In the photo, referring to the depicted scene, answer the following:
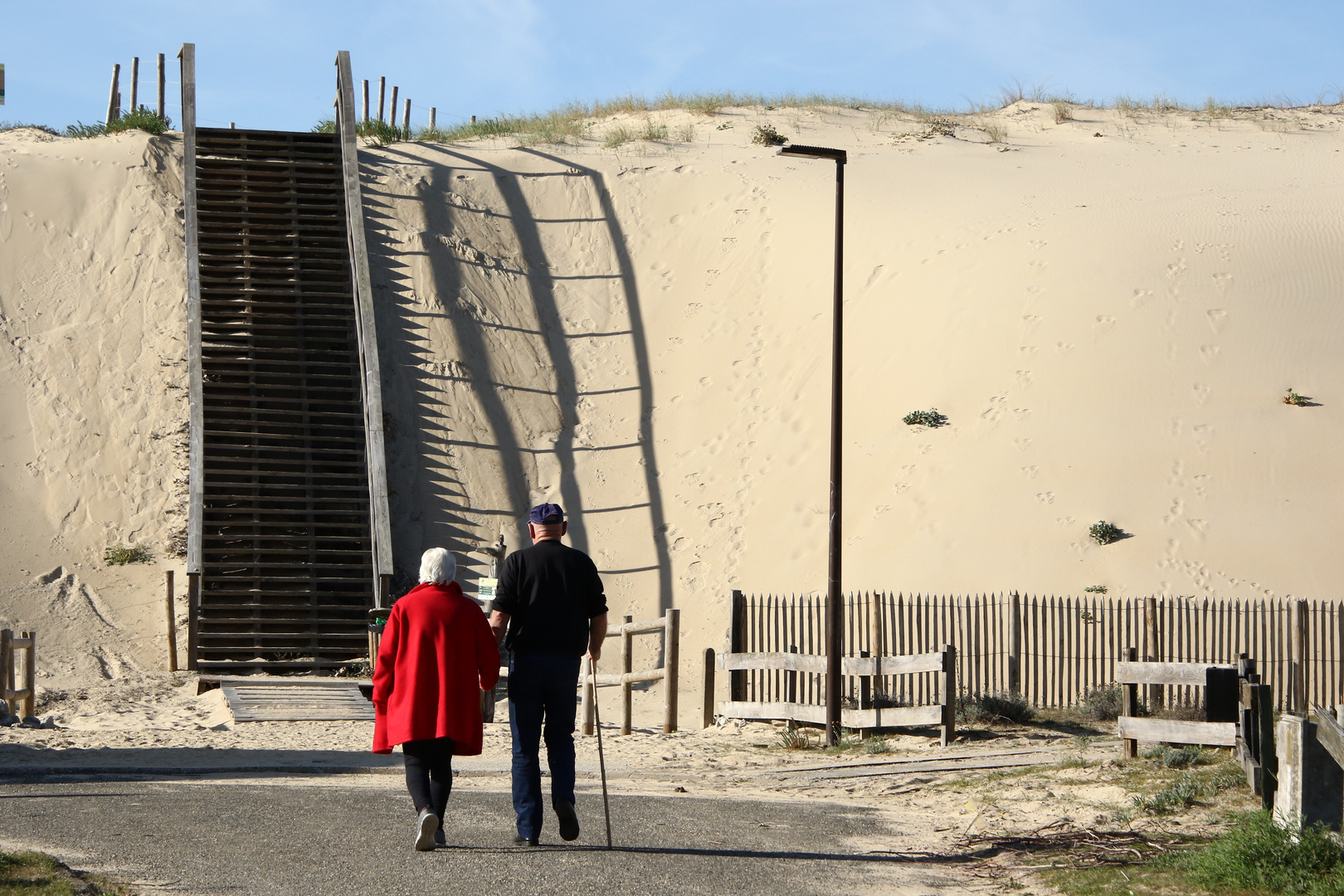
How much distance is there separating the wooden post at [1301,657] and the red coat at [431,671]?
42.9 feet

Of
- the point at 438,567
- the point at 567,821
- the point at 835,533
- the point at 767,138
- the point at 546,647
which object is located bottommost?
the point at 567,821

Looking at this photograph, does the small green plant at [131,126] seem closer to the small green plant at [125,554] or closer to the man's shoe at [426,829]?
the small green plant at [125,554]

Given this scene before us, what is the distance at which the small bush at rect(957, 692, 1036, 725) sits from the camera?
15781 mm

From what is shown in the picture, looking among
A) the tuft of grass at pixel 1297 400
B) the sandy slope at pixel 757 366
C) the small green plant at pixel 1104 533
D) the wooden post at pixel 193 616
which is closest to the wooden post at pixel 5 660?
the wooden post at pixel 193 616

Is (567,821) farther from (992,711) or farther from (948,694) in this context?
(992,711)

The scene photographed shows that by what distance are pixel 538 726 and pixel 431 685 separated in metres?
0.64

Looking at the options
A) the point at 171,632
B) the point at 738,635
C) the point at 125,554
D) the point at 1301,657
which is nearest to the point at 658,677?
the point at 738,635

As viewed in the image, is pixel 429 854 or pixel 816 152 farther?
pixel 816 152

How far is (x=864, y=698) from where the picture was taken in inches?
608

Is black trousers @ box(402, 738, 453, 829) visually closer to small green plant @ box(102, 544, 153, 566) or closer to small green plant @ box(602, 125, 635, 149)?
small green plant @ box(102, 544, 153, 566)

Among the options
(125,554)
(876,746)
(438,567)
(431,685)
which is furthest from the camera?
(125,554)

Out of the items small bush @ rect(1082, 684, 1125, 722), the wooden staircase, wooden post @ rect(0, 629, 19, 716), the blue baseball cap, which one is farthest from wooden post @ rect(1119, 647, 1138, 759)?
wooden post @ rect(0, 629, 19, 716)

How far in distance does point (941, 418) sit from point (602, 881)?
18.5 metres

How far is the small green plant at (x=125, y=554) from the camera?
22359 millimetres
